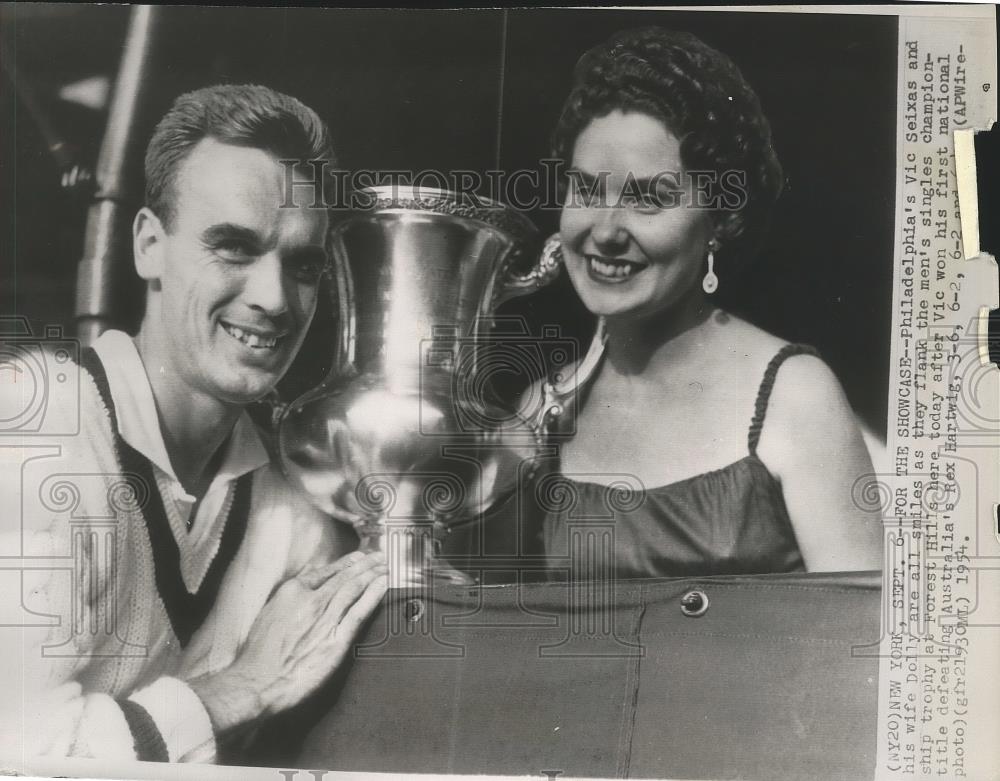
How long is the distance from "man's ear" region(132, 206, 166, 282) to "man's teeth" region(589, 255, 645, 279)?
0.80 m

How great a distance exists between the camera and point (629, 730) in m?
1.72

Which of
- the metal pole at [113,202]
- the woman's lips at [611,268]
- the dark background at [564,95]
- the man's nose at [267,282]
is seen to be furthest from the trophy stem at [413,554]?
the metal pole at [113,202]

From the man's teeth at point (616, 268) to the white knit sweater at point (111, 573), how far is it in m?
0.68

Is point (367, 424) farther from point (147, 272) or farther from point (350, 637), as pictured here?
point (147, 272)

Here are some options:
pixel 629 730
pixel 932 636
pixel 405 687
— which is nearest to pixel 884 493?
pixel 932 636

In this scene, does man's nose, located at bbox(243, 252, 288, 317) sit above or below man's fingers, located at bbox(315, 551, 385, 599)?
above

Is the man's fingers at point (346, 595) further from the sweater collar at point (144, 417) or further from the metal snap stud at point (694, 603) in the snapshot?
the metal snap stud at point (694, 603)

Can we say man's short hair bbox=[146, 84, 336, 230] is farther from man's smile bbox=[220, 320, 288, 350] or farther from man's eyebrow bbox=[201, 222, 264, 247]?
man's smile bbox=[220, 320, 288, 350]

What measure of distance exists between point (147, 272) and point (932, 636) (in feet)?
5.25

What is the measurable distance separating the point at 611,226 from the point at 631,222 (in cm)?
4

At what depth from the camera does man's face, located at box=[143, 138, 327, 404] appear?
1.71m

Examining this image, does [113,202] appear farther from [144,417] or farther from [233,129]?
[144,417]

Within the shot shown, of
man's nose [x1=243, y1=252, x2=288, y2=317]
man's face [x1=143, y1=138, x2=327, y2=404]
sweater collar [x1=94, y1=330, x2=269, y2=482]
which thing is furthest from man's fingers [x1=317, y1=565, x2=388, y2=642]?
man's nose [x1=243, y1=252, x2=288, y2=317]

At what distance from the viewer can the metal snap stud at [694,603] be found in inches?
66.9
